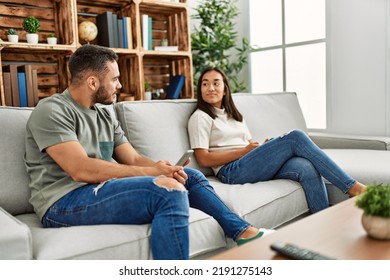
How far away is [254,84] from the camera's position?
3863 mm

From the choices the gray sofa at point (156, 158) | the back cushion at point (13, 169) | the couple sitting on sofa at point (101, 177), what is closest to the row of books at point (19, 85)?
the gray sofa at point (156, 158)

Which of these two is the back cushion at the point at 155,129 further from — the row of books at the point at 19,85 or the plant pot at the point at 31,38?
the plant pot at the point at 31,38

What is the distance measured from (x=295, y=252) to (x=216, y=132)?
1.23 m

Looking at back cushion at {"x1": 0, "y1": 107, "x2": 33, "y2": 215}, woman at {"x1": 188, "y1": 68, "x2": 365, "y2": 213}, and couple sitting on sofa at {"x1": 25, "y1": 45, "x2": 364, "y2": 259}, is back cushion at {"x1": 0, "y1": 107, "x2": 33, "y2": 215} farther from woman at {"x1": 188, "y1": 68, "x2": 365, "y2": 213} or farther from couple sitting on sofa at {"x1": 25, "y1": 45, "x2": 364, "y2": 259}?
woman at {"x1": 188, "y1": 68, "x2": 365, "y2": 213}

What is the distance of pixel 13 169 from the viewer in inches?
56.9

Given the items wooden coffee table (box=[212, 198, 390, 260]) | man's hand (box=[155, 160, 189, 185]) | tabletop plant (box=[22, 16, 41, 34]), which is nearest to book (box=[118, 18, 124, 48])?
tabletop plant (box=[22, 16, 41, 34])

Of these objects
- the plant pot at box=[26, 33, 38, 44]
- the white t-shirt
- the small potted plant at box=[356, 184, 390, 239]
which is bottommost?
the small potted plant at box=[356, 184, 390, 239]

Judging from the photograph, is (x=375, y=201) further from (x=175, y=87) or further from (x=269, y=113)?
(x=175, y=87)

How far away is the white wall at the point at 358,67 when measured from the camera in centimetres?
283

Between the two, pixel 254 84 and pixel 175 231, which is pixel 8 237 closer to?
pixel 175 231

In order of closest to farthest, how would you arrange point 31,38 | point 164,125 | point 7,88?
point 164,125 → point 7,88 → point 31,38

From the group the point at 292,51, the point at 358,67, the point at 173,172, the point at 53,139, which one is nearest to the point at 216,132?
the point at 173,172

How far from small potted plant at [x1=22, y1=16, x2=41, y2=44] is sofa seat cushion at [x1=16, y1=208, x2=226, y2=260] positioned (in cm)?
154

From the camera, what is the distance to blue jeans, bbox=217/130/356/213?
1811mm
